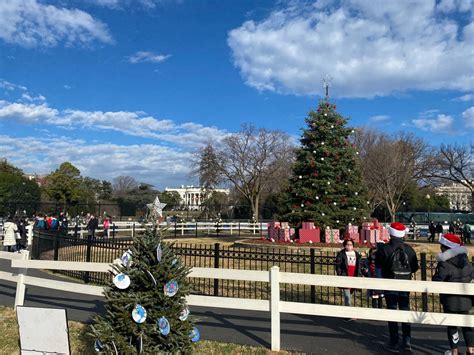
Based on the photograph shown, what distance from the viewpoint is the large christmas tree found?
60.2ft

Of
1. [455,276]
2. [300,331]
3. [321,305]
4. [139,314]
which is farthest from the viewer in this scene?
[300,331]

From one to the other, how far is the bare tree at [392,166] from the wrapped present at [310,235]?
86.7 ft

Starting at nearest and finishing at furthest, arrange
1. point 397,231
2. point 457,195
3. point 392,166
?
point 397,231 → point 392,166 → point 457,195

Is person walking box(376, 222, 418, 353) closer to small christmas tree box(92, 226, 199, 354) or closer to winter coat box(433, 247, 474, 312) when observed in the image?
winter coat box(433, 247, 474, 312)

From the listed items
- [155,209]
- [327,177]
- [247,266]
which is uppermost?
[327,177]

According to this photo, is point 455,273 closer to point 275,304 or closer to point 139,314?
point 275,304

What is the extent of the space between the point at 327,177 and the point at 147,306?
15.4 m

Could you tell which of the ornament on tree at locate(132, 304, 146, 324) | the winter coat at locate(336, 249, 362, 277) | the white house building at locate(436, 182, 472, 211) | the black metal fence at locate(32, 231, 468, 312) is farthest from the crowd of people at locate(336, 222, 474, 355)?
the white house building at locate(436, 182, 472, 211)

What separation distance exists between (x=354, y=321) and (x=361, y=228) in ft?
39.3

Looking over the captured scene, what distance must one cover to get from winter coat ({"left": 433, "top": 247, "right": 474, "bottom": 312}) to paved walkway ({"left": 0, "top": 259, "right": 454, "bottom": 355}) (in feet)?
3.16

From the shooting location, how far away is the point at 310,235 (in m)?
17.9

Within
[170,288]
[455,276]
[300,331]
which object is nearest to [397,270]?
[455,276]

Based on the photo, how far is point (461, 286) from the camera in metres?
4.86

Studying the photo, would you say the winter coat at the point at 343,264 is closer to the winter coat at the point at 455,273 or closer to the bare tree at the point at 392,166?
the winter coat at the point at 455,273
